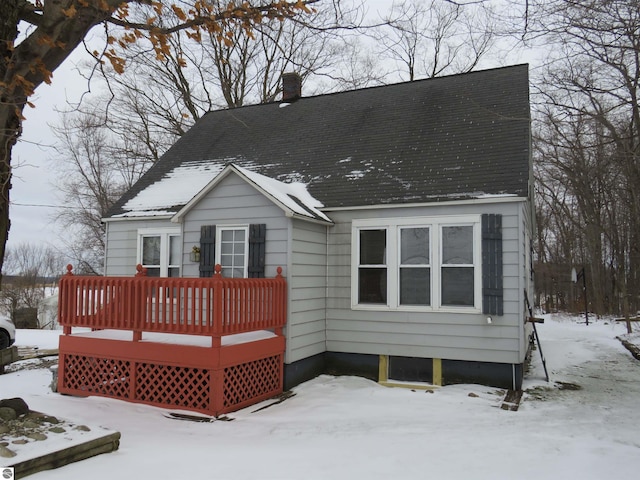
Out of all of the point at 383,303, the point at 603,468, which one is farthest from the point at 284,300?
the point at 603,468

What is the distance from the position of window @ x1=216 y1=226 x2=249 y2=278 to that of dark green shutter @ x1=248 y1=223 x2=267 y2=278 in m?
0.19

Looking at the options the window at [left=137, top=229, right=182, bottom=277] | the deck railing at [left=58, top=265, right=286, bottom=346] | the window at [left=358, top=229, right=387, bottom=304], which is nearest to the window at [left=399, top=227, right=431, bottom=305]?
the window at [left=358, top=229, right=387, bottom=304]

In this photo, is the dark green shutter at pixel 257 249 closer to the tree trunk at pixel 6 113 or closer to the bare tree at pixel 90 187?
the tree trunk at pixel 6 113

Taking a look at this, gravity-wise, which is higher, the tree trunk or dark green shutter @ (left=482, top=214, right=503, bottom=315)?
the tree trunk

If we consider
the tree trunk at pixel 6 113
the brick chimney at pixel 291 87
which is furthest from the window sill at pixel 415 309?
the brick chimney at pixel 291 87

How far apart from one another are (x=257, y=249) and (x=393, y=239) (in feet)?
7.49

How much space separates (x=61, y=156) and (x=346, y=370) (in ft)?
77.5

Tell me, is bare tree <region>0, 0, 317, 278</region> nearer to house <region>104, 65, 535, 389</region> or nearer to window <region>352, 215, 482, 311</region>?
house <region>104, 65, 535, 389</region>

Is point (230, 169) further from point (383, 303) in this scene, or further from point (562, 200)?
point (562, 200)

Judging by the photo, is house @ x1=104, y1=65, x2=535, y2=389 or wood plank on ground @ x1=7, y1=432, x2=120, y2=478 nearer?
wood plank on ground @ x1=7, y1=432, x2=120, y2=478

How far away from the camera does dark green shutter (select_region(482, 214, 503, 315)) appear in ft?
24.1

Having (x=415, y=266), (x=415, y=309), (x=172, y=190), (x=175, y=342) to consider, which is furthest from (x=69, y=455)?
(x=172, y=190)

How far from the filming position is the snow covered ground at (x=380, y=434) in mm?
4227

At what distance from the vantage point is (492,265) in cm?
741
